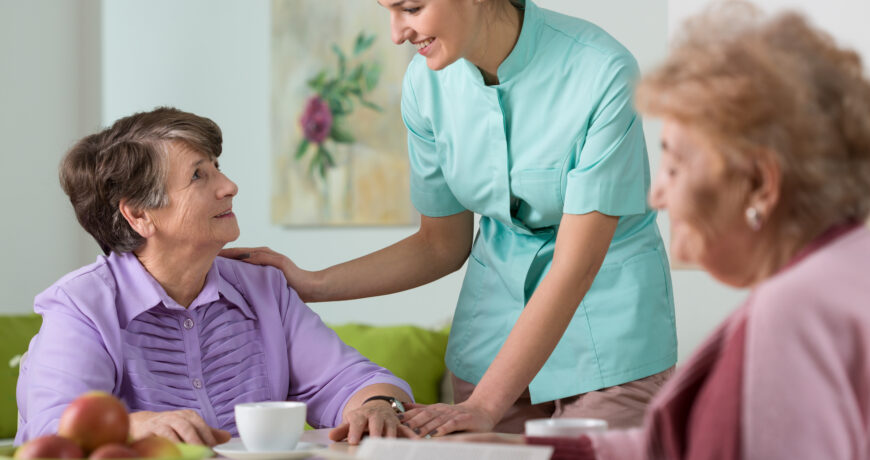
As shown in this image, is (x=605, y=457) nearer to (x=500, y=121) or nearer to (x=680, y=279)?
(x=500, y=121)

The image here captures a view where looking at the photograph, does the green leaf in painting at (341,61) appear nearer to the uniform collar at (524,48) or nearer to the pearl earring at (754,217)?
the uniform collar at (524,48)

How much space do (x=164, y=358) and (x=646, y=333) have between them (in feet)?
3.12

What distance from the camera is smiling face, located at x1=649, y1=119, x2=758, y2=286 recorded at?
0.99 meters

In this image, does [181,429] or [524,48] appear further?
[524,48]

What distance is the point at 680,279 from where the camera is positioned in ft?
9.46

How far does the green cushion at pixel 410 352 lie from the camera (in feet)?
10.1

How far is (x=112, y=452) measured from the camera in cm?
110

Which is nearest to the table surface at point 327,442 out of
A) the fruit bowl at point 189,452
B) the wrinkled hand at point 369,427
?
the wrinkled hand at point 369,427

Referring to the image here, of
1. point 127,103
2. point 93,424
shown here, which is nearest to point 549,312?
point 93,424

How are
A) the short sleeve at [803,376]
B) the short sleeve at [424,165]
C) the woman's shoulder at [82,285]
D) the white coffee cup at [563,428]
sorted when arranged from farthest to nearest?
the short sleeve at [424,165], the woman's shoulder at [82,285], the white coffee cup at [563,428], the short sleeve at [803,376]

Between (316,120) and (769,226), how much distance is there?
3.01 m

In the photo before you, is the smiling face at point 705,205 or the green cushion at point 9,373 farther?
the green cushion at point 9,373

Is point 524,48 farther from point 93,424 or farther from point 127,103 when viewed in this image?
point 127,103

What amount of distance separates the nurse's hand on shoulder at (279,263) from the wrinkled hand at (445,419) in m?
0.61
